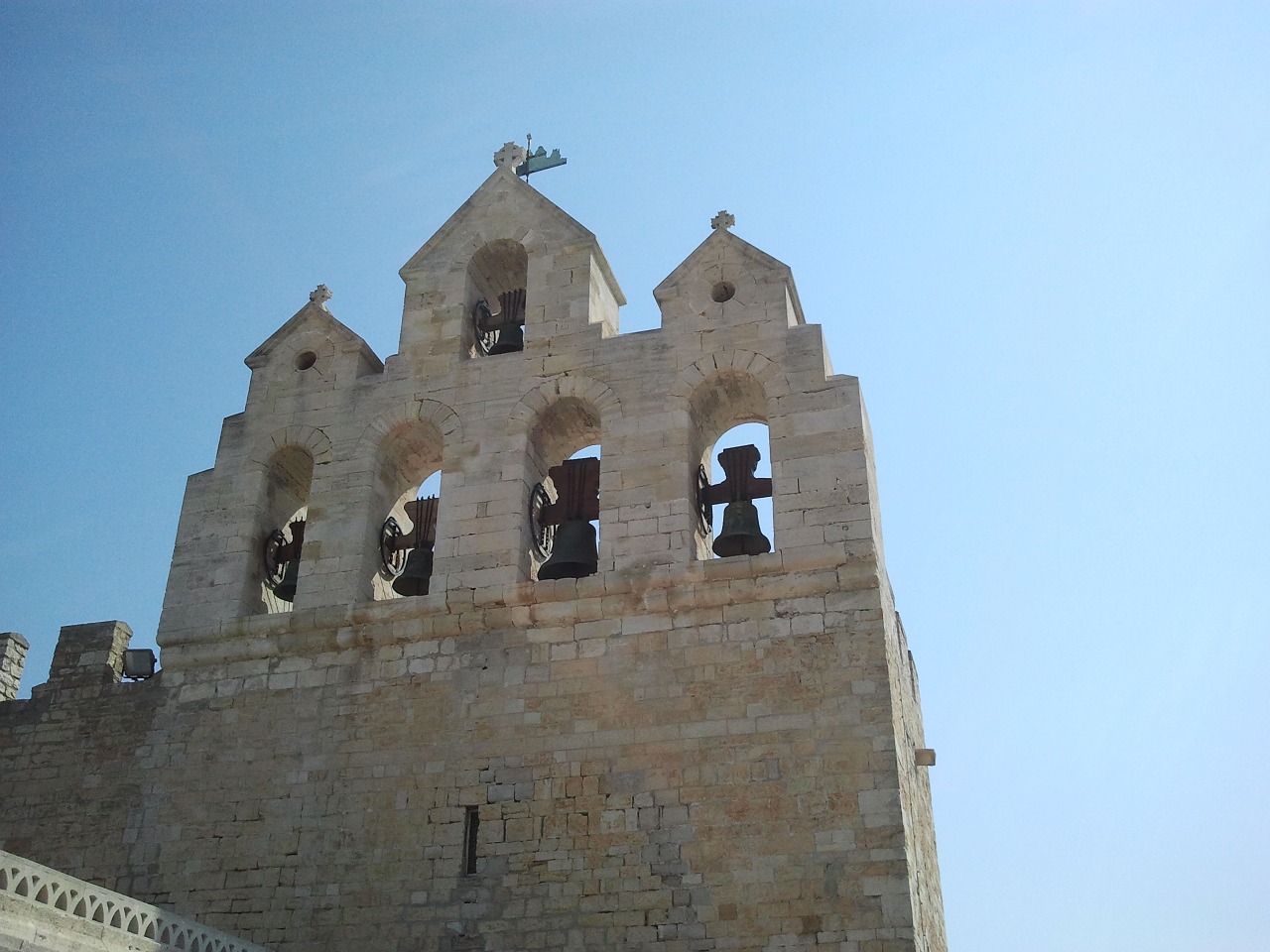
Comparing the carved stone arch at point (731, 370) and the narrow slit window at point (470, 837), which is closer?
the narrow slit window at point (470, 837)

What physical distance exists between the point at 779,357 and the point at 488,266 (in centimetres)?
384

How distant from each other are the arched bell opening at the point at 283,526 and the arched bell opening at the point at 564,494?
2280mm

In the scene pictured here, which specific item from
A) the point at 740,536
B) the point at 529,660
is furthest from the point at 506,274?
the point at 529,660

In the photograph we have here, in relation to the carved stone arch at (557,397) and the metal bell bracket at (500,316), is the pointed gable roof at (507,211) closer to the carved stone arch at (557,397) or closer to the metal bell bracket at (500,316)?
the metal bell bracket at (500,316)

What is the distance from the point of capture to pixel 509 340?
13.6 meters

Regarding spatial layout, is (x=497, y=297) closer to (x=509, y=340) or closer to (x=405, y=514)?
(x=509, y=340)

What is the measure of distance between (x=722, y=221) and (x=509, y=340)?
249 centimetres

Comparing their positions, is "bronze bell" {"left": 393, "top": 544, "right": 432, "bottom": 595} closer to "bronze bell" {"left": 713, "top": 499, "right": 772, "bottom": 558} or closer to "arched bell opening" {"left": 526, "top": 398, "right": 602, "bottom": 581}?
"arched bell opening" {"left": 526, "top": 398, "right": 602, "bottom": 581}

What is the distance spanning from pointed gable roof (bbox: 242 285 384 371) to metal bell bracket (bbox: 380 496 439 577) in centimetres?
186

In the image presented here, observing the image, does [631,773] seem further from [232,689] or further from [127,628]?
[127,628]

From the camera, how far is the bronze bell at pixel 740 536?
11.6m

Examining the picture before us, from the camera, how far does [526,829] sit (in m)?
10.2

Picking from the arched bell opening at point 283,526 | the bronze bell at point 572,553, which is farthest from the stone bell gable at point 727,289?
the arched bell opening at point 283,526

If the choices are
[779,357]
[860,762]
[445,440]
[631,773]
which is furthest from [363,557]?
[860,762]
